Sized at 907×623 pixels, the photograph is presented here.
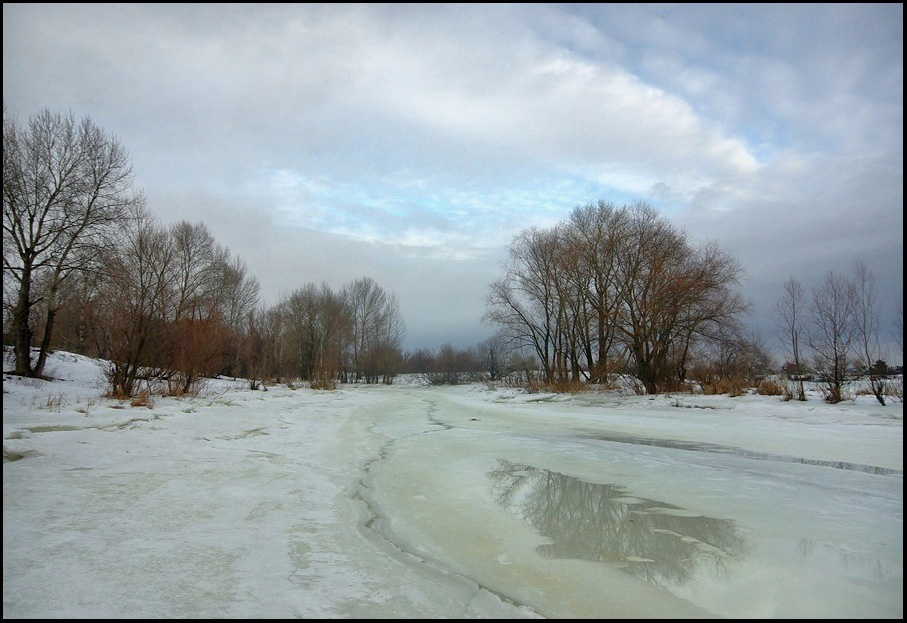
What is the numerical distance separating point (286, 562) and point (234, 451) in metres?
Result: 4.11

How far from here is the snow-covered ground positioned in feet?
8.17

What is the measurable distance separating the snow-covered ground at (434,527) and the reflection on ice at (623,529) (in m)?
0.02

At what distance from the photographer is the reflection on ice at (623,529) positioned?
3124 millimetres

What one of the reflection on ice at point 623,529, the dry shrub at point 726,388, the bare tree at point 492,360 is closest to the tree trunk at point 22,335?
the reflection on ice at point 623,529

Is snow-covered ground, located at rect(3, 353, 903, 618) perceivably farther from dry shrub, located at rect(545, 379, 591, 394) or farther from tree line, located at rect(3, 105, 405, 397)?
dry shrub, located at rect(545, 379, 591, 394)

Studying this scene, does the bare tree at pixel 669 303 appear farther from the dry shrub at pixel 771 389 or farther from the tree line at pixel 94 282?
the tree line at pixel 94 282

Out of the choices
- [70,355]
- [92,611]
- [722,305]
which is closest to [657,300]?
[722,305]

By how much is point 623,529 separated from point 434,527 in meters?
1.54

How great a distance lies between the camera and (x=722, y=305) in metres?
20.5

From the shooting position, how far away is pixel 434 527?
3.88 m

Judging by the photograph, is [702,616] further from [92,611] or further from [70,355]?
[70,355]

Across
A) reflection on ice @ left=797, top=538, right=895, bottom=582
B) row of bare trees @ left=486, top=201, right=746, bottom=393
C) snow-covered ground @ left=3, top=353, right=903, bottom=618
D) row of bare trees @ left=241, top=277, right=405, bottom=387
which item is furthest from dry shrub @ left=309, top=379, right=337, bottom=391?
reflection on ice @ left=797, top=538, right=895, bottom=582

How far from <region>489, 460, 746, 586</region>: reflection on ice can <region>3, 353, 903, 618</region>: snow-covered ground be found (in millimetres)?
23

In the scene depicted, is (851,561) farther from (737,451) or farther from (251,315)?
(251,315)
